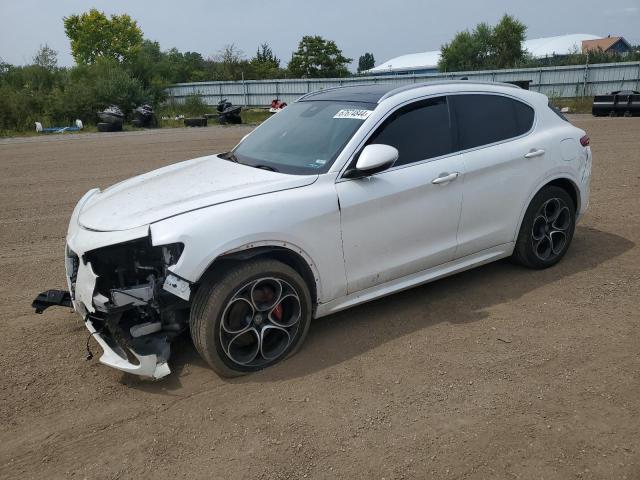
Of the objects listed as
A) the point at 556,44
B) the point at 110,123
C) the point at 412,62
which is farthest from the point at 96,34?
the point at 556,44

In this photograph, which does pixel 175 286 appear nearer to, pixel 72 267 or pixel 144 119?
pixel 72 267

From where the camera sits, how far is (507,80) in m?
33.5

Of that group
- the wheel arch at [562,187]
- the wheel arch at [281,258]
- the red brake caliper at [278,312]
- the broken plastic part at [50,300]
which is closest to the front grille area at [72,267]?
the broken plastic part at [50,300]

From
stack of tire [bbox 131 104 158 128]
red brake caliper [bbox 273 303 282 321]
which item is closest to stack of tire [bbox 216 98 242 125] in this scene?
stack of tire [bbox 131 104 158 128]

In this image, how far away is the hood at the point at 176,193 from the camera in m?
3.29

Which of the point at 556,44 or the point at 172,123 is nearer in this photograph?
the point at 172,123

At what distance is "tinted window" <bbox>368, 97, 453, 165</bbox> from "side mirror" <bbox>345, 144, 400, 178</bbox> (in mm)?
240

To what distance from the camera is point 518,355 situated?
3607 mm

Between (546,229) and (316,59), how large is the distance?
232 feet

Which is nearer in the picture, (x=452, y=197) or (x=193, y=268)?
(x=193, y=268)

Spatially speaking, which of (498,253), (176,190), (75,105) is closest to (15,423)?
(176,190)

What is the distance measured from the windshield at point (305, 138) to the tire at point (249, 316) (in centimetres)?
82

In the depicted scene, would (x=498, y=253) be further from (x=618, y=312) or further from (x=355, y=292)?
(x=355, y=292)

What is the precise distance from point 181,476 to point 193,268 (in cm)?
111
